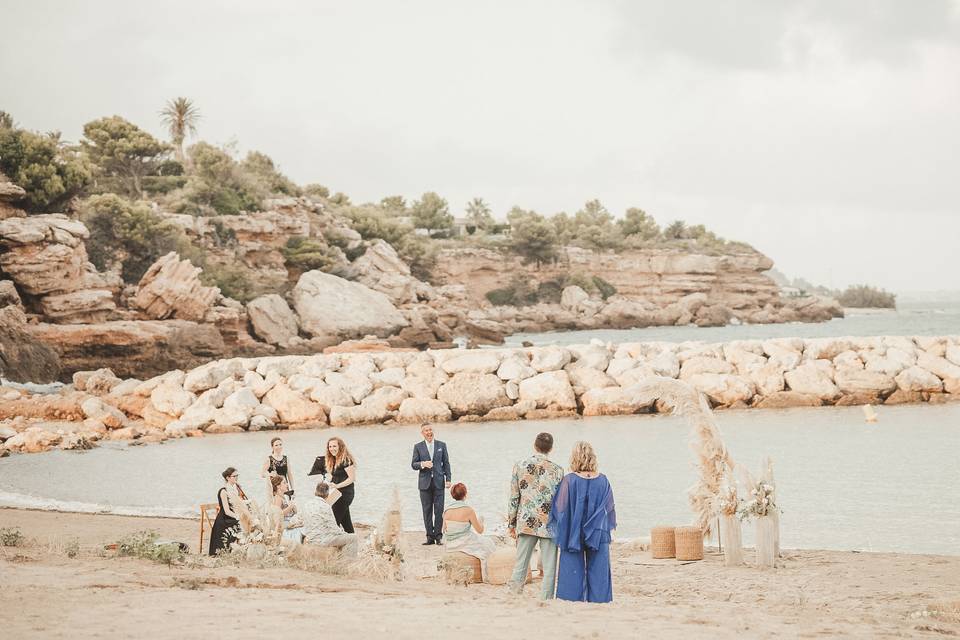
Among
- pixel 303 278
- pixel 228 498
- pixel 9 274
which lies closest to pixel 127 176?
pixel 303 278

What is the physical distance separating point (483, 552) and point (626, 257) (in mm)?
73460

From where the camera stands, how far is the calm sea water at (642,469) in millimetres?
11047

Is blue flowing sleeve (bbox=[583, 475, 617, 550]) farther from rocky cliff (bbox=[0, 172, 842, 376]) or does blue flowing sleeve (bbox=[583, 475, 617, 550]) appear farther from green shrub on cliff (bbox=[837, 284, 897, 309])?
green shrub on cliff (bbox=[837, 284, 897, 309])

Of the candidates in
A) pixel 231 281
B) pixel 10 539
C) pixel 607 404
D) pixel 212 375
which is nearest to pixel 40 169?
→ pixel 231 281

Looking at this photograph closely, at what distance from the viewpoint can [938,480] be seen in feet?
42.6

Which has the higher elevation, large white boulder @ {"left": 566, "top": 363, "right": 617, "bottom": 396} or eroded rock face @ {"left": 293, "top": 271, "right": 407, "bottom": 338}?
eroded rock face @ {"left": 293, "top": 271, "right": 407, "bottom": 338}

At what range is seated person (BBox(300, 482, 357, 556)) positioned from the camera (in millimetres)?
8039

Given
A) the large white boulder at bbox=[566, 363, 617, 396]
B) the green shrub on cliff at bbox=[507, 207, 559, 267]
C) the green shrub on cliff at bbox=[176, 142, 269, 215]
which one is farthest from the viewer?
the green shrub on cliff at bbox=[507, 207, 559, 267]

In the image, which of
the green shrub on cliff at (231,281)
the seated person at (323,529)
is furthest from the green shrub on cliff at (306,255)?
the seated person at (323,529)

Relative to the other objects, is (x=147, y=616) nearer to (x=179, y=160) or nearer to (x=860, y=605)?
(x=860, y=605)

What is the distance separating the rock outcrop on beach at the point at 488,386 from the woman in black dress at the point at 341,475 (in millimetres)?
12124

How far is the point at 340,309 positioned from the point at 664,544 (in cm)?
3290

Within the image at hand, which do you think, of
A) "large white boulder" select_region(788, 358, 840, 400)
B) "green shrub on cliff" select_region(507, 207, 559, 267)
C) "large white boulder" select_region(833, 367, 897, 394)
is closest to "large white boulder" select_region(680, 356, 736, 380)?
"large white boulder" select_region(788, 358, 840, 400)

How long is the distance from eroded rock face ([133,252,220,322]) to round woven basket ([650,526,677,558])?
26535 mm
